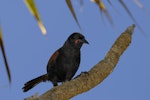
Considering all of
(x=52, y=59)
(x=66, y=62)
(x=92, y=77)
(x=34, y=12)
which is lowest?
(x=66, y=62)

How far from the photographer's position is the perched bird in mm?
4289

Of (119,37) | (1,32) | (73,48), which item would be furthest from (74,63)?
(1,32)

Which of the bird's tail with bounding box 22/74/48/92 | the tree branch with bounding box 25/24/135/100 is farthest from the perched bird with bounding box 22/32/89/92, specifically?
the tree branch with bounding box 25/24/135/100

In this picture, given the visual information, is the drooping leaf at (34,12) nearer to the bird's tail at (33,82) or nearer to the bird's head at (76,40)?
the bird's tail at (33,82)

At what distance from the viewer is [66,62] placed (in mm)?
4383

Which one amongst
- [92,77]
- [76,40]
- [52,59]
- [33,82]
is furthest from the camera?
[76,40]

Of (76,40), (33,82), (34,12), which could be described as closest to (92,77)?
(34,12)

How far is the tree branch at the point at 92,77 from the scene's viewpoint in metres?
1.93

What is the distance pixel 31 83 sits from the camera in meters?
3.90

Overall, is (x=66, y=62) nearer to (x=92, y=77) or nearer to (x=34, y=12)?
(x=92, y=77)

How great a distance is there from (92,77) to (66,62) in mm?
2333

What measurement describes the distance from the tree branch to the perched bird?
2.04 m

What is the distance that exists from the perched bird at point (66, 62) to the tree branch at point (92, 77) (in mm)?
2041

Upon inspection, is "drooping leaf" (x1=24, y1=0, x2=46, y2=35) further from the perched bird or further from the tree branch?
the perched bird
